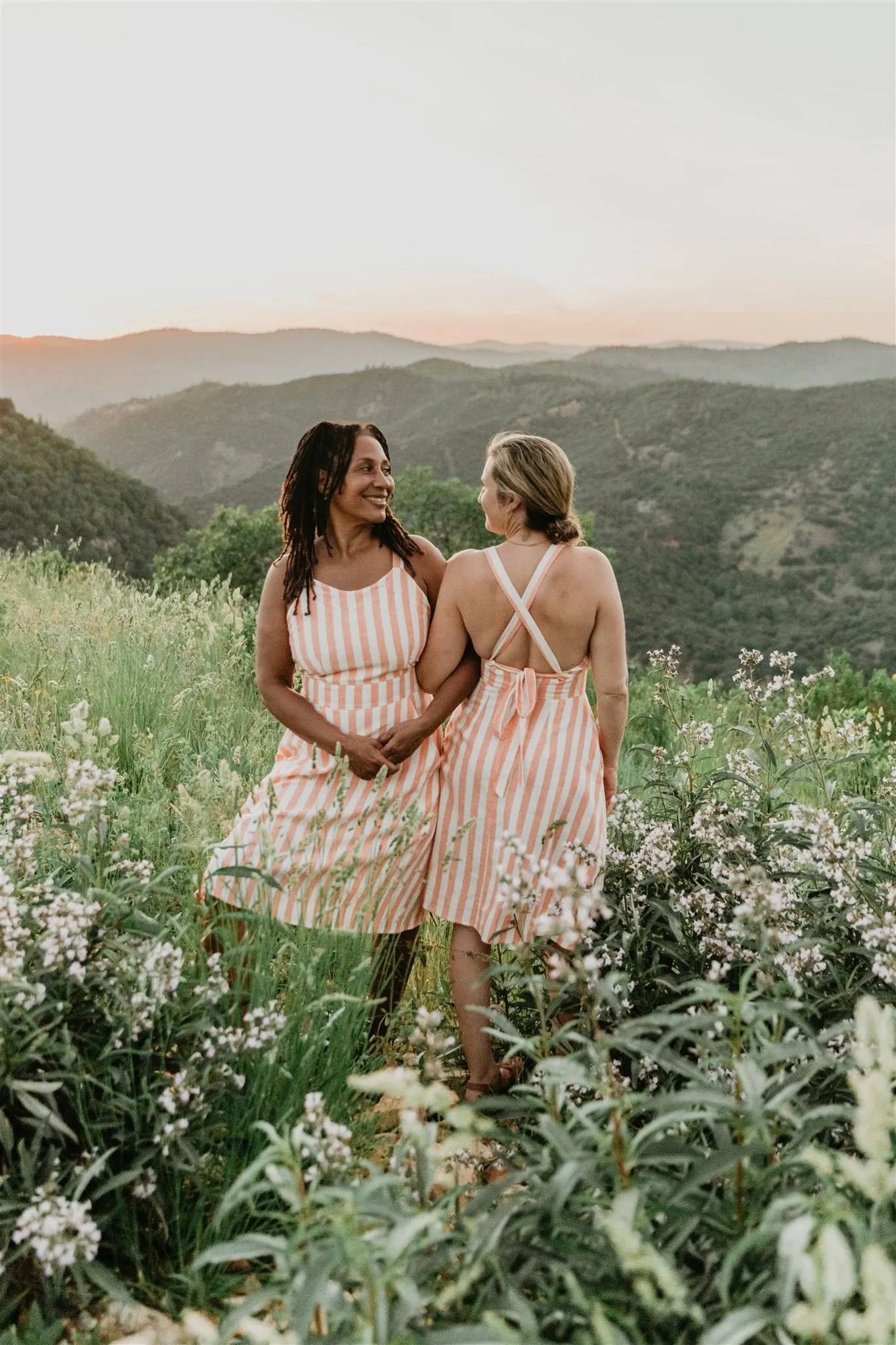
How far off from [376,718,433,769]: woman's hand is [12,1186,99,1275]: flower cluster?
1.63 metres

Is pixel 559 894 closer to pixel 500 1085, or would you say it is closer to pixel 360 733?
pixel 500 1085

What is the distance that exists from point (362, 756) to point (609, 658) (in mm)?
826

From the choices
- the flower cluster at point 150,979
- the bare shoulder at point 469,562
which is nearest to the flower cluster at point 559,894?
the flower cluster at point 150,979

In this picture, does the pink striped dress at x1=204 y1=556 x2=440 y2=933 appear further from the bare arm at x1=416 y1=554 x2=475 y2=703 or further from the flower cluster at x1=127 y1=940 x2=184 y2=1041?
the flower cluster at x1=127 y1=940 x2=184 y2=1041

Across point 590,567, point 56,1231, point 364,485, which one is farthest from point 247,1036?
point 364,485

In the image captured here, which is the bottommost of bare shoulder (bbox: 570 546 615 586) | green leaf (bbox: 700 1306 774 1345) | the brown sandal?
the brown sandal

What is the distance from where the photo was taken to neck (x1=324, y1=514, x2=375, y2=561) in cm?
328

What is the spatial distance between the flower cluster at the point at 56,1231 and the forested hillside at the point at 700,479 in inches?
1121

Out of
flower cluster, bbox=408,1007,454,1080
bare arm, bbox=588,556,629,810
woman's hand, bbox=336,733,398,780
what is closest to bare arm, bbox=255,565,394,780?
woman's hand, bbox=336,733,398,780

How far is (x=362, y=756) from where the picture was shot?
304cm

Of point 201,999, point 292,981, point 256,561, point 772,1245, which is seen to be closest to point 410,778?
point 292,981

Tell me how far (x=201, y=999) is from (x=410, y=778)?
1.24 meters

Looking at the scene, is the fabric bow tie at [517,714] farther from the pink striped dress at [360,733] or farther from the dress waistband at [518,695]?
the pink striped dress at [360,733]

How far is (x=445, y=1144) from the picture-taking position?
123 centimetres
